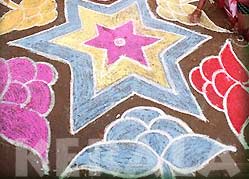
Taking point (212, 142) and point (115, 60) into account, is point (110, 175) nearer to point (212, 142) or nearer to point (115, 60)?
point (212, 142)

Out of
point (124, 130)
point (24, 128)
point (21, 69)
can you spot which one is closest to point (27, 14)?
point (21, 69)

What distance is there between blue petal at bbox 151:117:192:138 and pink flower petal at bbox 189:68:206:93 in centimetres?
17

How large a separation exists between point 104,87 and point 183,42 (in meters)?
0.38

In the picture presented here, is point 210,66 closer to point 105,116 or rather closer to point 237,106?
point 237,106

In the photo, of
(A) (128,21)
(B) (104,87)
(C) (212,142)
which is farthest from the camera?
(A) (128,21)

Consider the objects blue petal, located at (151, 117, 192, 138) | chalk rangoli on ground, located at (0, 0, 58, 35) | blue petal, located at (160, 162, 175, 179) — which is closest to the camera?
blue petal, located at (160, 162, 175, 179)

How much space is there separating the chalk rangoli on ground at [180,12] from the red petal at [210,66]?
0.18 metres

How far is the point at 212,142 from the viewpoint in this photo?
4.62 feet

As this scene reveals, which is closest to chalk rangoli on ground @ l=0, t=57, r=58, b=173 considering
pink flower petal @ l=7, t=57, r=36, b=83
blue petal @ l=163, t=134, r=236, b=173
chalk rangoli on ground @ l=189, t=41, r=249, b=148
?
pink flower petal @ l=7, t=57, r=36, b=83

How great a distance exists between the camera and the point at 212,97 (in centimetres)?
155

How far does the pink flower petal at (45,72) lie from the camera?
5.16 ft

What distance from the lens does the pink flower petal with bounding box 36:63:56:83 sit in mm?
1572

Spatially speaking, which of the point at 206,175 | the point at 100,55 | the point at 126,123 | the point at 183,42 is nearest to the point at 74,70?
the point at 100,55

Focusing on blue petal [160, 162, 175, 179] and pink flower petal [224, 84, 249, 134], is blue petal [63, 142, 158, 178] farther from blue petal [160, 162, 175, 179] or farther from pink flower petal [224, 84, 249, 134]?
pink flower petal [224, 84, 249, 134]
